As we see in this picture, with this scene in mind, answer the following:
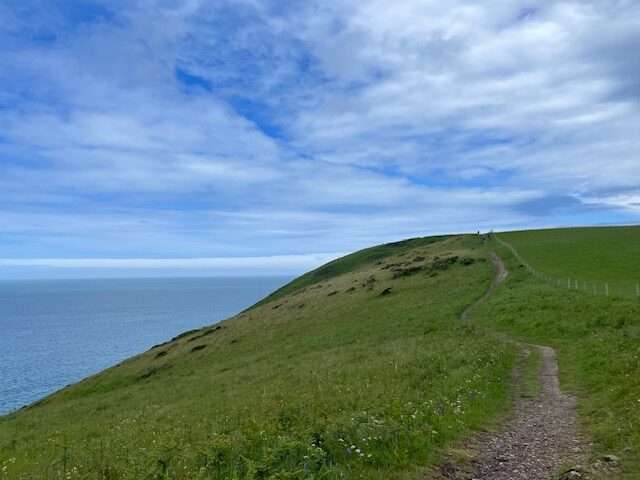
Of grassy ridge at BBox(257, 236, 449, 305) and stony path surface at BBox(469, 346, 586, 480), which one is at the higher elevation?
grassy ridge at BBox(257, 236, 449, 305)

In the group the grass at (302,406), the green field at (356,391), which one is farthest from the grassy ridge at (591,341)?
the grass at (302,406)

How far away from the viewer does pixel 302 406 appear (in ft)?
48.7

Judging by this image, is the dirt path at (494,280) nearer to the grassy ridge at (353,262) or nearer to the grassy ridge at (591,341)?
the grassy ridge at (591,341)

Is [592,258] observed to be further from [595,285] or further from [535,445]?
[535,445]

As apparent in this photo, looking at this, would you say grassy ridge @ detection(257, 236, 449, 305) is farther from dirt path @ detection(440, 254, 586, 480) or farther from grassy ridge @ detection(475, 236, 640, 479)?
dirt path @ detection(440, 254, 586, 480)

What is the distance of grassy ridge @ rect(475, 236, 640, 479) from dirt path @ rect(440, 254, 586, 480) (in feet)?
1.82

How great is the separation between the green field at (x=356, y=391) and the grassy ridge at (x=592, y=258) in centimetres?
85

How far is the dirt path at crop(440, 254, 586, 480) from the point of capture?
31.5 feet

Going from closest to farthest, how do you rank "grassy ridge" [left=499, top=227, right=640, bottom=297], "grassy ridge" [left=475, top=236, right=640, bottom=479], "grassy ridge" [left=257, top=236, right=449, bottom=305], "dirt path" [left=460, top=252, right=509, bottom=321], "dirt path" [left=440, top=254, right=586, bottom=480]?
"dirt path" [left=440, top=254, right=586, bottom=480], "grassy ridge" [left=475, top=236, right=640, bottom=479], "dirt path" [left=460, top=252, right=509, bottom=321], "grassy ridge" [left=499, top=227, right=640, bottom=297], "grassy ridge" [left=257, top=236, right=449, bottom=305]

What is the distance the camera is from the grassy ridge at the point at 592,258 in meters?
49.3

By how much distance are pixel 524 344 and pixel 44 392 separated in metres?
73.9

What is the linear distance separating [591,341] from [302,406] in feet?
52.9

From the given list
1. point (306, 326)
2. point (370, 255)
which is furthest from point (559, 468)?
point (370, 255)

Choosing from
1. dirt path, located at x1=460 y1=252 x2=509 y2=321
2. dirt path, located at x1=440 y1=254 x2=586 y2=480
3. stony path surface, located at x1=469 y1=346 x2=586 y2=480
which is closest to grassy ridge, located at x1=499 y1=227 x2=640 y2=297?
dirt path, located at x1=460 y1=252 x2=509 y2=321
